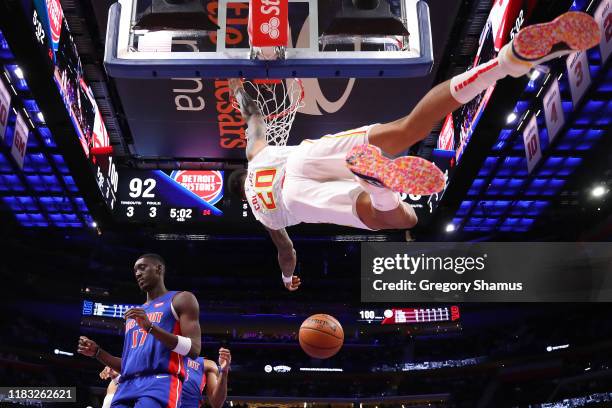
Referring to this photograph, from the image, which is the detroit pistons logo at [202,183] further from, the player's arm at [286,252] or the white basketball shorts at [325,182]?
the white basketball shorts at [325,182]

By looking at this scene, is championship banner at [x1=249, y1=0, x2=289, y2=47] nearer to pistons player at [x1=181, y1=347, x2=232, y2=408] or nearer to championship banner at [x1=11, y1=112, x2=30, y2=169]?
pistons player at [x1=181, y1=347, x2=232, y2=408]

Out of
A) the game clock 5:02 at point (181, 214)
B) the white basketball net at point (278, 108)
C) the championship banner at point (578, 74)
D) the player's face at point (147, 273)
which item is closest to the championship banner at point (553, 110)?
the championship banner at point (578, 74)

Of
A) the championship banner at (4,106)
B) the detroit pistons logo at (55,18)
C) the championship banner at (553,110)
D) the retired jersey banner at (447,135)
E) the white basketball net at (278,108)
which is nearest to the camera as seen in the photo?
the white basketball net at (278,108)

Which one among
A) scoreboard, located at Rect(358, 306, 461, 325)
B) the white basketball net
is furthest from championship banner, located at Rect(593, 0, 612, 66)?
scoreboard, located at Rect(358, 306, 461, 325)

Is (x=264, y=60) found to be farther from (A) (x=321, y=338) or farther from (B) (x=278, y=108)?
(A) (x=321, y=338)

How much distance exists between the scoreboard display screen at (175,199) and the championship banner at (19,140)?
5.53 ft

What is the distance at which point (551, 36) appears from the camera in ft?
12.1

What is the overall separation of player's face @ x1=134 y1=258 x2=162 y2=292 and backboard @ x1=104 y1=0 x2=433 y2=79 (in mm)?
1784

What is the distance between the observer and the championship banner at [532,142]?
10883mm

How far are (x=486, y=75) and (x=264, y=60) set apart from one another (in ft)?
8.09

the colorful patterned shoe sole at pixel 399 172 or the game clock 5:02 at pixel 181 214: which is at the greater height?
the game clock 5:02 at pixel 181 214

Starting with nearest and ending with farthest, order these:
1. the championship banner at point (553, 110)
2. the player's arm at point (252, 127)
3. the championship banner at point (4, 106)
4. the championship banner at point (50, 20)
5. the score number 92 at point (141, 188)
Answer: the player's arm at point (252, 127)
the championship banner at point (50, 20)
the championship banner at point (4, 106)
the championship banner at point (553, 110)
the score number 92 at point (141, 188)

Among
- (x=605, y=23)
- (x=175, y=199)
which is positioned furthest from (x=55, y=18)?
(x=605, y=23)

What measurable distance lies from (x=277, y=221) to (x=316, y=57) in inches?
62.1
